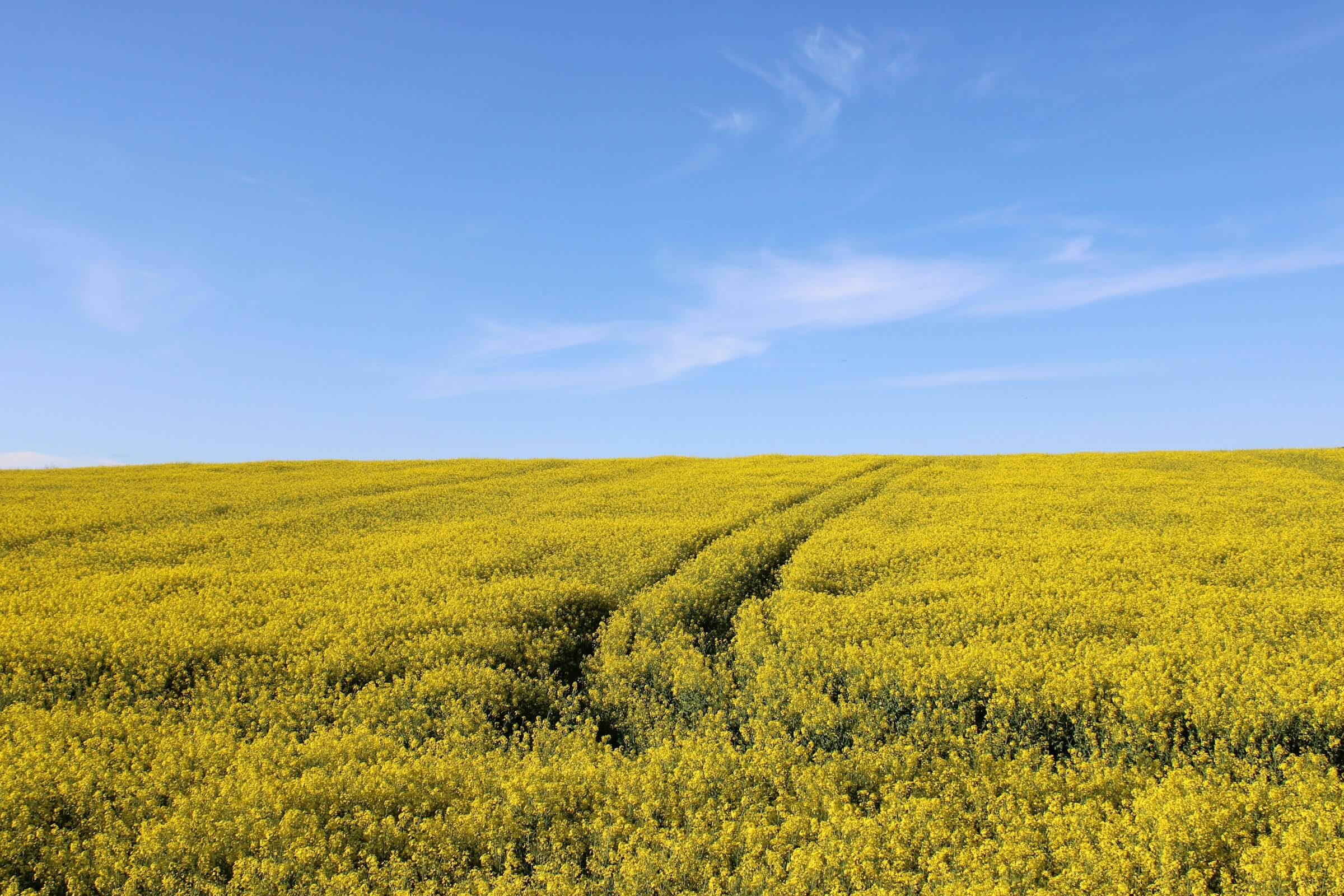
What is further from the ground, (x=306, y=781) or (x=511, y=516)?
(x=511, y=516)

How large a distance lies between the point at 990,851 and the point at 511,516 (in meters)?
16.3

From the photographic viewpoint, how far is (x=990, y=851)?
5895mm

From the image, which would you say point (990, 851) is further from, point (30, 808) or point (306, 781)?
point (30, 808)

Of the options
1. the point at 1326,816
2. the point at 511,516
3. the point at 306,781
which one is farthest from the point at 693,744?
the point at 511,516

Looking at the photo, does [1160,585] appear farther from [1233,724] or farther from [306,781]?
[306,781]

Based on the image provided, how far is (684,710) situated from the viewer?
9.38 m

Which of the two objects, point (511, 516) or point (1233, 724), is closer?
point (1233, 724)

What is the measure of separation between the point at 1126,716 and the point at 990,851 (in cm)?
307

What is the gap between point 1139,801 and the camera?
6336mm

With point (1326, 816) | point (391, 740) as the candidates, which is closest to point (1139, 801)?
point (1326, 816)

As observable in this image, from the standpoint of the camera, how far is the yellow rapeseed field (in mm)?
6020

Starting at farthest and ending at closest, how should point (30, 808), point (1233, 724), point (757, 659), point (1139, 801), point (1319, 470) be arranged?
point (1319, 470), point (757, 659), point (1233, 724), point (30, 808), point (1139, 801)

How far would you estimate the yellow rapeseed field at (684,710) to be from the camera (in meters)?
6.02

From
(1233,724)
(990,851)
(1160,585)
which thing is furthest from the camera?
(1160,585)
